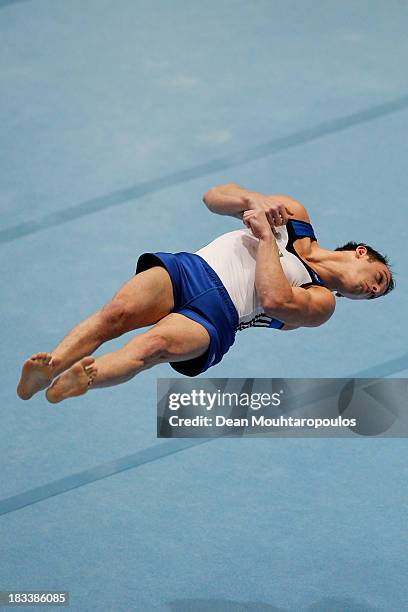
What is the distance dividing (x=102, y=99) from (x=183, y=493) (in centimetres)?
395

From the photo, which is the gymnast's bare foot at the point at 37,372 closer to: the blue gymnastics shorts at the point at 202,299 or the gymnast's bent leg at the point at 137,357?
the gymnast's bent leg at the point at 137,357

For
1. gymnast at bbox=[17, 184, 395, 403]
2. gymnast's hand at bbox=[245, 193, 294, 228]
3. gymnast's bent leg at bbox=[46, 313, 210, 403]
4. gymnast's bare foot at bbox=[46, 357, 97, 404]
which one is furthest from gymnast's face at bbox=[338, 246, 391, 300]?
gymnast's bare foot at bbox=[46, 357, 97, 404]

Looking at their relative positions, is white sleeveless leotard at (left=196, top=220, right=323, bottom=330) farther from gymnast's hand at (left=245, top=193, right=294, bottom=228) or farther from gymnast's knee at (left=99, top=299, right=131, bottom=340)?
gymnast's knee at (left=99, top=299, right=131, bottom=340)

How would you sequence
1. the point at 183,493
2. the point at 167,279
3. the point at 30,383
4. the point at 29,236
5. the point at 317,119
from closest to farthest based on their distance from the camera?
the point at 30,383 < the point at 167,279 < the point at 183,493 < the point at 29,236 < the point at 317,119

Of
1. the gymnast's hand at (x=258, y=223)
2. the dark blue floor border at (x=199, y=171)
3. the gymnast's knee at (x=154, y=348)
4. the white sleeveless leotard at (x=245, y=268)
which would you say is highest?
the dark blue floor border at (x=199, y=171)

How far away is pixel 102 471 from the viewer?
693 cm

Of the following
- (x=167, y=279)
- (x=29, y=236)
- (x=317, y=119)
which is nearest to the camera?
(x=167, y=279)

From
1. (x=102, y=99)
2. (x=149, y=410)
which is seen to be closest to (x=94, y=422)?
(x=149, y=410)

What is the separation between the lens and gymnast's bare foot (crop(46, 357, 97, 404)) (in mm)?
4832

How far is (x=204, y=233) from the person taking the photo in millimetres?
8328

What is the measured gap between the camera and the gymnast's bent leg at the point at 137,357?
485cm

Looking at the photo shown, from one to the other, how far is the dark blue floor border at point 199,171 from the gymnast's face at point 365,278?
10.7 feet

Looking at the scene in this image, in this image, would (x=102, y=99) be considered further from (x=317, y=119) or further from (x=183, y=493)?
(x=183, y=493)

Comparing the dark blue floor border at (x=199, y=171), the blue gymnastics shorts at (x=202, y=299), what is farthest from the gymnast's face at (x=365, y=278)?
the dark blue floor border at (x=199, y=171)
